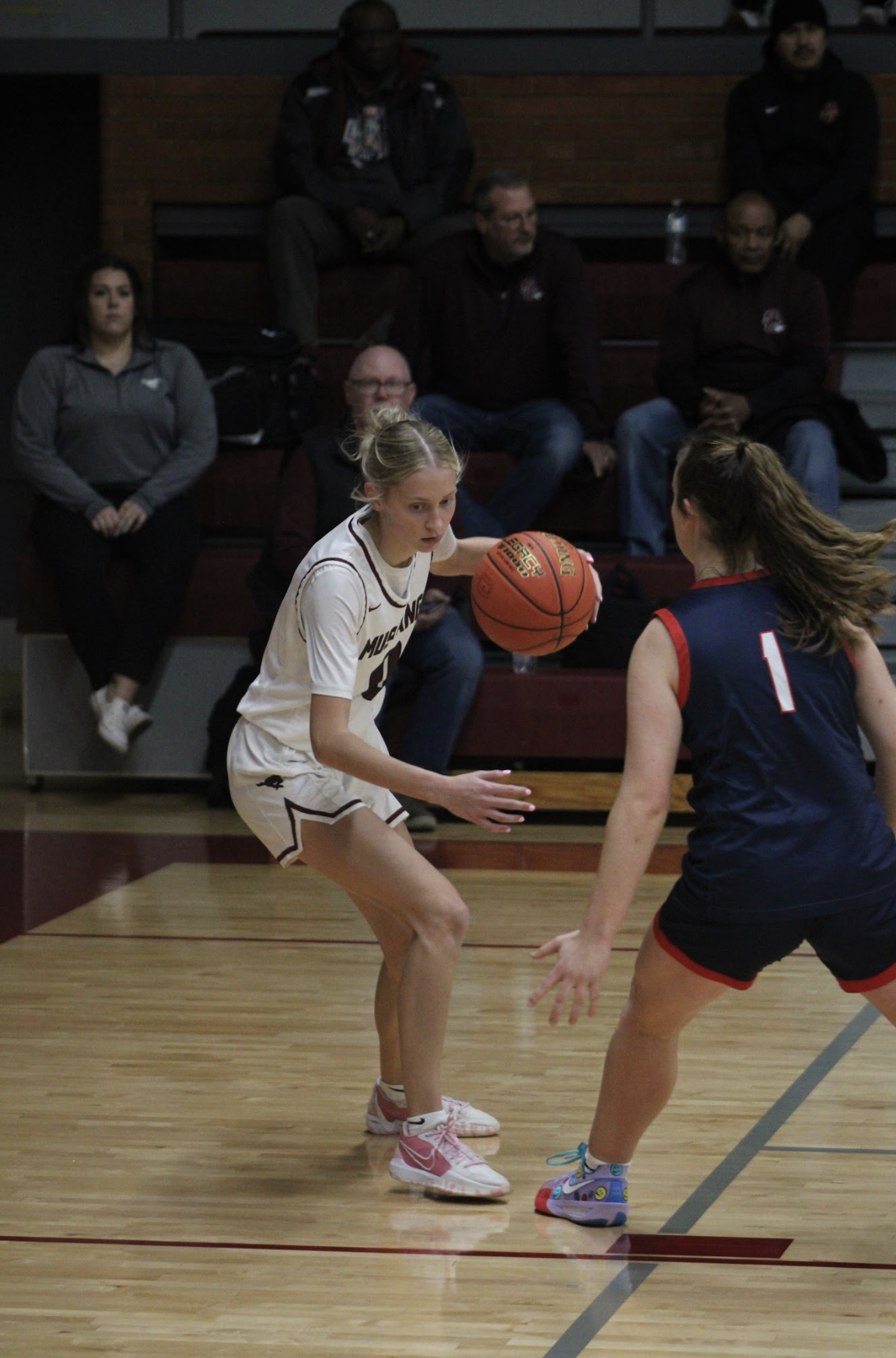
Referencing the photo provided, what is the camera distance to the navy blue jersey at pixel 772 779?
2.73 meters

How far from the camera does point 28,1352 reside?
2.53 m

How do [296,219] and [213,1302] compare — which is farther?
[296,219]

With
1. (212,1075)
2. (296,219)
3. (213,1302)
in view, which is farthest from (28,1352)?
(296,219)

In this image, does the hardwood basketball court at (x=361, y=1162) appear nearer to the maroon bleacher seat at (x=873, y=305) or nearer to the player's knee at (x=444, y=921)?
the player's knee at (x=444, y=921)

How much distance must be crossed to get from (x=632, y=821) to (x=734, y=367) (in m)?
5.44

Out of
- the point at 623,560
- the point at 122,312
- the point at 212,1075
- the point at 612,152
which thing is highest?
the point at 612,152

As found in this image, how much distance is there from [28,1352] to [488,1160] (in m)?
1.08

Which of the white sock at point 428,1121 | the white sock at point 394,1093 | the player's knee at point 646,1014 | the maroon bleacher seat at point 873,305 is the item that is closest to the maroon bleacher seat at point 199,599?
the maroon bleacher seat at point 873,305

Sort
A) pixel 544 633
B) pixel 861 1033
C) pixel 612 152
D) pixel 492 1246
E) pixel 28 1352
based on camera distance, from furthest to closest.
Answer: pixel 612 152
pixel 861 1033
pixel 544 633
pixel 492 1246
pixel 28 1352

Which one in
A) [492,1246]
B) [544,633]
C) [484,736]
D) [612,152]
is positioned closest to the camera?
[492,1246]

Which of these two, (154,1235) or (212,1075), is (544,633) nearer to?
(212,1075)

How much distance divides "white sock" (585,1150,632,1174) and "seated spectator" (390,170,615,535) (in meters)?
4.85

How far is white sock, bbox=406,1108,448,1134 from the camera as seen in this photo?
326 centimetres

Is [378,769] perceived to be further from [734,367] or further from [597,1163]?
[734,367]
